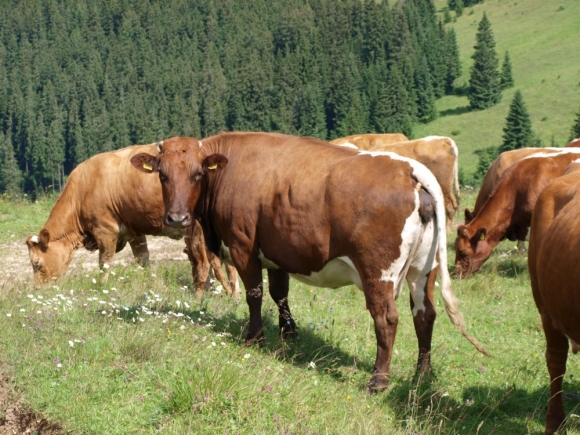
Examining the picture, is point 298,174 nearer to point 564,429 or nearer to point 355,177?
point 355,177

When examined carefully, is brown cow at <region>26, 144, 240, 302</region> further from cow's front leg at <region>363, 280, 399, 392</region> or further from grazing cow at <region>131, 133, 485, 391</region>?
cow's front leg at <region>363, 280, 399, 392</region>

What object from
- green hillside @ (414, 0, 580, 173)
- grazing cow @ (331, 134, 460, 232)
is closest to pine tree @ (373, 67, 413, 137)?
green hillside @ (414, 0, 580, 173)

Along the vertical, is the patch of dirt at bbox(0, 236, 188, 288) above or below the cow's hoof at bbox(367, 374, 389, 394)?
below

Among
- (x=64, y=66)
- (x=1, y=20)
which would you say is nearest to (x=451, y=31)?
(x=64, y=66)

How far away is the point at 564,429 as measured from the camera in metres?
5.45

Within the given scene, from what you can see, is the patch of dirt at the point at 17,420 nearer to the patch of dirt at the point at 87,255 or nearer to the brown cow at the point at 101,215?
the brown cow at the point at 101,215

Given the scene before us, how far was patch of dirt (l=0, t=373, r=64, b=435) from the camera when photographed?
5535 millimetres

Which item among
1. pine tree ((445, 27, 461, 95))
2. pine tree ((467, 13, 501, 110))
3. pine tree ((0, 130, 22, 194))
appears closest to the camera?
pine tree ((467, 13, 501, 110))

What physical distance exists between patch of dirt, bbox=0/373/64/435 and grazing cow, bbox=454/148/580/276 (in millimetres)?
7861

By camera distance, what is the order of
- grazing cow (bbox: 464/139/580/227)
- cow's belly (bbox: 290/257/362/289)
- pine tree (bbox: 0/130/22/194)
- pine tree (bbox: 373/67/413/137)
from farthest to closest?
pine tree (bbox: 0/130/22/194) < pine tree (bbox: 373/67/413/137) < grazing cow (bbox: 464/139/580/227) < cow's belly (bbox: 290/257/362/289)

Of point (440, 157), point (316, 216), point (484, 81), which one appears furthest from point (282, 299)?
point (484, 81)

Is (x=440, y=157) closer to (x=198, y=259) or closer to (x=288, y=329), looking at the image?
(x=198, y=259)

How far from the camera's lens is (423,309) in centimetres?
683

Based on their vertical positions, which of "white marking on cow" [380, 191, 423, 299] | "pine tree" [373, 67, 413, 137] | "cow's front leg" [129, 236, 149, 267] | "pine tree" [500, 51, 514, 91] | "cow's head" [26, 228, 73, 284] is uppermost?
"white marking on cow" [380, 191, 423, 299]
